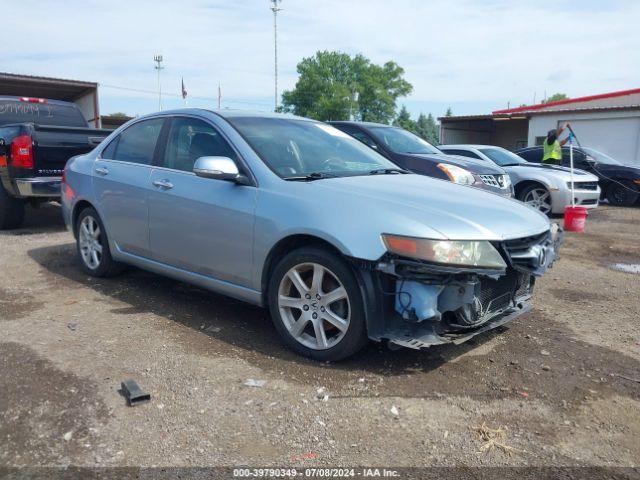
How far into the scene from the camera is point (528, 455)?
274cm

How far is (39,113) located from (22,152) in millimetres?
2701

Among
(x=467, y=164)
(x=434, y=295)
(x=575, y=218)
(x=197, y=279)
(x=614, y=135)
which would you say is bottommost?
(x=575, y=218)

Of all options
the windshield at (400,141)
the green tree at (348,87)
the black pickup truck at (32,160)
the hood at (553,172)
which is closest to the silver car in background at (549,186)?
the hood at (553,172)

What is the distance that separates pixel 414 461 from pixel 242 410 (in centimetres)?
98

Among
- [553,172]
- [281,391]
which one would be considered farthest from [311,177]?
[553,172]

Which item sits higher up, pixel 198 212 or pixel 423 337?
pixel 198 212

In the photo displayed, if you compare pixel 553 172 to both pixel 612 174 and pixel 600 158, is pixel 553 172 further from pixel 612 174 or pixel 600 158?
pixel 600 158

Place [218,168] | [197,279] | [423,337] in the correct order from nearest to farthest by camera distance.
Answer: [423,337]
[218,168]
[197,279]

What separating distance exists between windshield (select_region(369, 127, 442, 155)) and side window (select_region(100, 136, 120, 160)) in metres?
4.34

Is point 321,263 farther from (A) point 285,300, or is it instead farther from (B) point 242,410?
(B) point 242,410

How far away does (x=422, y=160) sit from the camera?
8.23m

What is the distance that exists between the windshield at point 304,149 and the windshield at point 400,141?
3810 mm

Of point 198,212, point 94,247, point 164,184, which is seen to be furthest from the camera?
point 94,247

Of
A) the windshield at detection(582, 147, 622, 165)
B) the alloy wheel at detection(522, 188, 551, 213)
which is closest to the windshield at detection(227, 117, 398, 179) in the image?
the alloy wheel at detection(522, 188, 551, 213)
